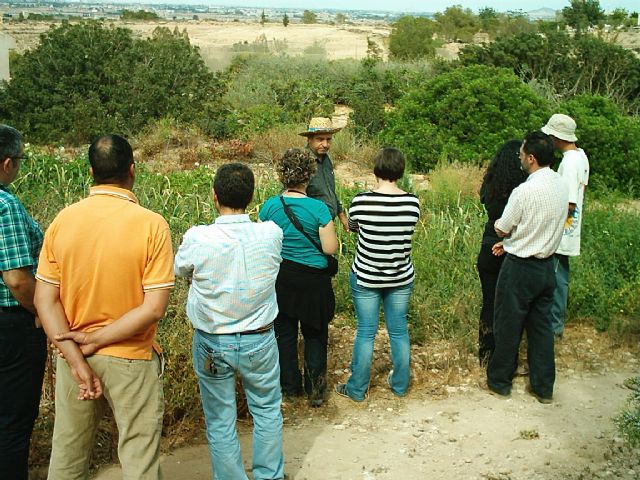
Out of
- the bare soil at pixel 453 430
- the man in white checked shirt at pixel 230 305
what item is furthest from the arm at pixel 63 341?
the bare soil at pixel 453 430

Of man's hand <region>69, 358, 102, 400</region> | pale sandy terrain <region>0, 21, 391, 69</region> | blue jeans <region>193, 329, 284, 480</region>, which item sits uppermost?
man's hand <region>69, 358, 102, 400</region>

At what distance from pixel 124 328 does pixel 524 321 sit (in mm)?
3031

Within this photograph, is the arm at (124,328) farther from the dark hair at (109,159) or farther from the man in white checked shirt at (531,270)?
the man in white checked shirt at (531,270)

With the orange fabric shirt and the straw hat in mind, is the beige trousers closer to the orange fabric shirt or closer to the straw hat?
the orange fabric shirt

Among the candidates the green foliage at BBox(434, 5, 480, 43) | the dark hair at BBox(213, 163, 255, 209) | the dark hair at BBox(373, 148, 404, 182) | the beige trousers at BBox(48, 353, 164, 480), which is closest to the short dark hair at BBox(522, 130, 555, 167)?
the dark hair at BBox(373, 148, 404, 182)

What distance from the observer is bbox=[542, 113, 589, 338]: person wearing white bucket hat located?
578 centimetres

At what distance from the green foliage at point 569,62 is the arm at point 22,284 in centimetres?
1458

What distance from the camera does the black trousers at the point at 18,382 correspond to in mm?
3533

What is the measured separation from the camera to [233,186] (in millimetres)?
3709

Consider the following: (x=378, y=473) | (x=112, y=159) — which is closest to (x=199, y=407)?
(x=378, y=473)

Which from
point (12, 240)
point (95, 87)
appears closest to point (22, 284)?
point (12, 240)

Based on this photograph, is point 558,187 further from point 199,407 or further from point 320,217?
point 199,407

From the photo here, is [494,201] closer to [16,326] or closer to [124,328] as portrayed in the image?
[124,328]

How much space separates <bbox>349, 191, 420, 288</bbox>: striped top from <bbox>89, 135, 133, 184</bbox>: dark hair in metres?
1.97
